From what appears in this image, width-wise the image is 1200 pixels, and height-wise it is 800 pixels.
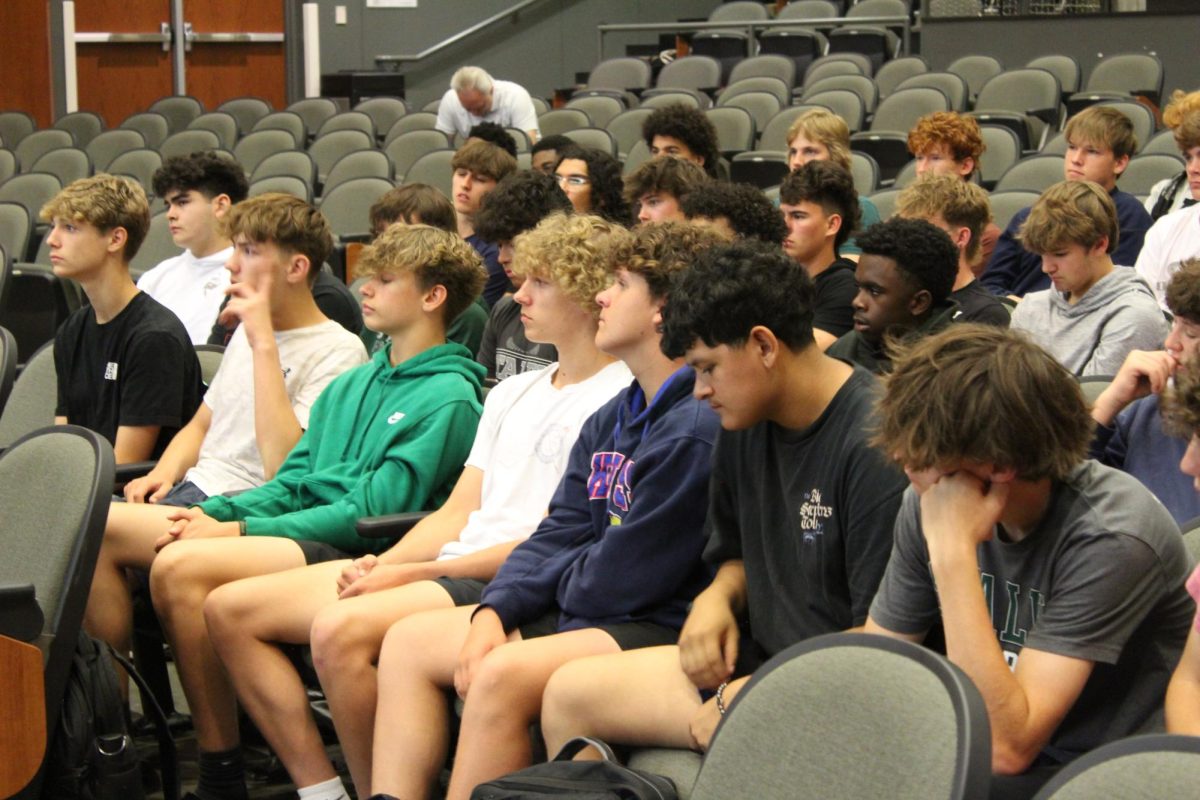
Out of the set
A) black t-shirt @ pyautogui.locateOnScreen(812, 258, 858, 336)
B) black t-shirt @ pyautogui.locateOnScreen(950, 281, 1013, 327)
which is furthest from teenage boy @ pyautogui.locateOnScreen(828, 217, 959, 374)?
black t-shirt @ pyautogui.locateOnScreen(812, 258, 858, 336)

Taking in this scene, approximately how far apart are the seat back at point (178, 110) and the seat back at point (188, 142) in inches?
37.0

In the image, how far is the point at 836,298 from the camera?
3375mm

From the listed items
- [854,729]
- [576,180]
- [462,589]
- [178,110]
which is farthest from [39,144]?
[854,729]

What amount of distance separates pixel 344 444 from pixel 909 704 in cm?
182

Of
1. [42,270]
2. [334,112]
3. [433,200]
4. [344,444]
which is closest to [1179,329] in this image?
[344,444]

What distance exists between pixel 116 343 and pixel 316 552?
0.87 m

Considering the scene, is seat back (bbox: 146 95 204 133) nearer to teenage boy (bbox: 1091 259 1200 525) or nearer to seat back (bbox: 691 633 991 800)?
teenage boy (bbox: 1091 259 1200 525)

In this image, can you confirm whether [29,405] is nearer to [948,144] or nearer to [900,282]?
[900,282]

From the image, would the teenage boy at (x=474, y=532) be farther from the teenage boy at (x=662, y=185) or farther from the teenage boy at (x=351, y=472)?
the teenage boy at (x=662, y=185)

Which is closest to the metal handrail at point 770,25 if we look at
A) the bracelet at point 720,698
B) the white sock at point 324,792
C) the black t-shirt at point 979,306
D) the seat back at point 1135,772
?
the black t-shirt at point 979,306

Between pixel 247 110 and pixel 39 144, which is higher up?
pixel 247 110

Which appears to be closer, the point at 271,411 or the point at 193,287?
the point at 271,411

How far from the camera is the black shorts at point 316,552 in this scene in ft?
9.64

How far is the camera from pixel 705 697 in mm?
2066
